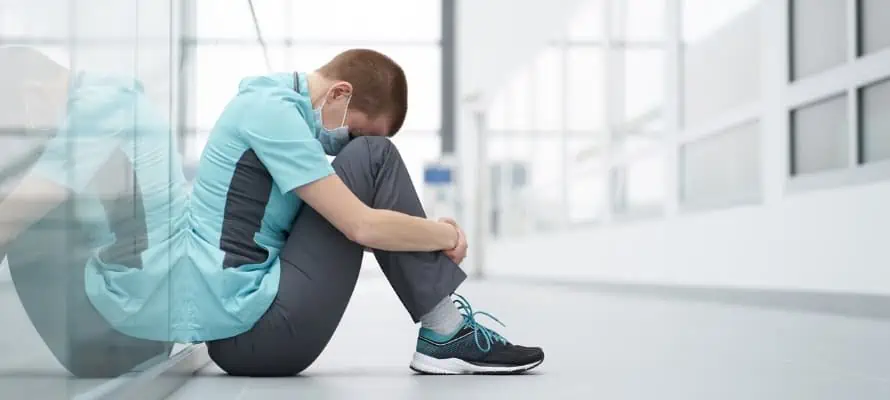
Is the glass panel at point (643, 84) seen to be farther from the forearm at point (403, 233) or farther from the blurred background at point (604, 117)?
the forearm at point (403, 233)

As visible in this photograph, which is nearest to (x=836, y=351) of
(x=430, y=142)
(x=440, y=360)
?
(x=440, y=360)

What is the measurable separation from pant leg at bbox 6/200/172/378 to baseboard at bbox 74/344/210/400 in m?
0.02

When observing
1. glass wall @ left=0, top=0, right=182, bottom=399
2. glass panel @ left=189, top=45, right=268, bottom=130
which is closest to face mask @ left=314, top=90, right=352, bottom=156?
glass panel @ left=189, top=45, right=268, bottom=130

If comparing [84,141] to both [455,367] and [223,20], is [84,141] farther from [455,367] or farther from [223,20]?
[223,20]

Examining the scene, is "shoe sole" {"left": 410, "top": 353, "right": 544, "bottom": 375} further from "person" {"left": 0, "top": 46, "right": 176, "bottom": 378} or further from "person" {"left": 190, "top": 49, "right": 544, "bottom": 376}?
"person" {"left": 0, "top": 46, "right": 176, "bottom": 378}

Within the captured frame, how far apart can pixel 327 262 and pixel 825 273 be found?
134 inches

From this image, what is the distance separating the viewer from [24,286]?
1.09 m

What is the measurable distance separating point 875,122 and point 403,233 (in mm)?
3105

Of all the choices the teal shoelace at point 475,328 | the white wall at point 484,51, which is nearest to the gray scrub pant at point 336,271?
the teal shoelace at point 475,328

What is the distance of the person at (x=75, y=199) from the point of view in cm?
104

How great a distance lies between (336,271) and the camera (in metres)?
2.16

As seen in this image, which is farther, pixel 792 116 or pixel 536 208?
pixel 536 208

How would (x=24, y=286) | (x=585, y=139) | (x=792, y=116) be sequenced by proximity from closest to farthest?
(x=24, y=286) → (x=792, y=116) → (x=585, y=139)

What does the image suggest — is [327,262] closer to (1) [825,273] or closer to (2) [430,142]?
(1) [825,273]
